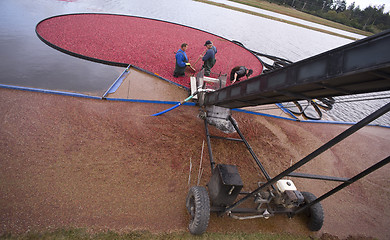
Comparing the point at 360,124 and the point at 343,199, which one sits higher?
the point at 360,124

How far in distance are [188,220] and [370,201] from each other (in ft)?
19.0

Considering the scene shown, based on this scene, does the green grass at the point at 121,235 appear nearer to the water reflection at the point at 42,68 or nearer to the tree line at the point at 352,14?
the water reflection at the point at 42,68

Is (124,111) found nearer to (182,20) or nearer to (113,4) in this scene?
(182,20)

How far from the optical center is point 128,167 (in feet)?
16.0

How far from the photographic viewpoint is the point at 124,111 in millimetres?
6621

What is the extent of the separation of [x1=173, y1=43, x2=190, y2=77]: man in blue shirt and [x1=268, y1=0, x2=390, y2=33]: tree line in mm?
60887

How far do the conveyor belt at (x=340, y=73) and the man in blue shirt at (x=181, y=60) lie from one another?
494 centimetres

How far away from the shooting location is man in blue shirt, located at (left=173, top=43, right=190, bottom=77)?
831 centimetres

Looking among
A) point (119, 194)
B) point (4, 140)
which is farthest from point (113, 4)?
point (119, 194)

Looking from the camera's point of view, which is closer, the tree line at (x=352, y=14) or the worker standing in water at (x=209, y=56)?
the worker standing in water at (x=209, y=56)

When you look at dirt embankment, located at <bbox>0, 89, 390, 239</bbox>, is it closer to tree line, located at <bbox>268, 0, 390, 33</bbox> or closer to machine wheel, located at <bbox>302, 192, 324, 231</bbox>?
machine wheel, located at <bbox>302, 192, 324, 231</bbox>

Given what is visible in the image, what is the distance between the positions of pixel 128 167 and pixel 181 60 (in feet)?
17.6

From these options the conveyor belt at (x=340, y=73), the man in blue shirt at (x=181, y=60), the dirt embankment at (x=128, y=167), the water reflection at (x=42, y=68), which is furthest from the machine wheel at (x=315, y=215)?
the water reflection at (x=42, y=68)

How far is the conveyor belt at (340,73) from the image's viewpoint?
2.23 meters
